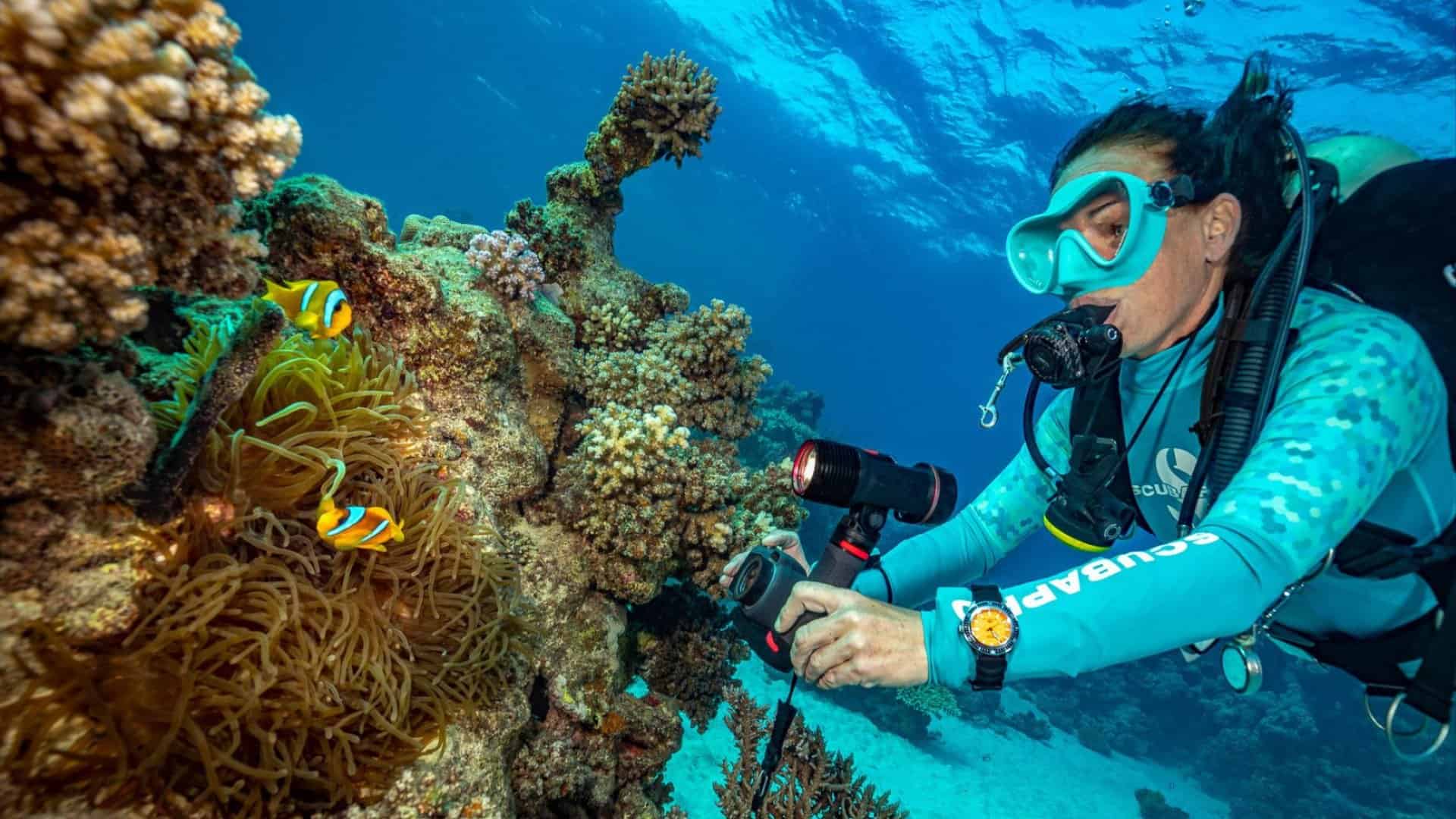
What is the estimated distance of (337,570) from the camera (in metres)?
2.20

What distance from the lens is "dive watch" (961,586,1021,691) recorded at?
5.74ft

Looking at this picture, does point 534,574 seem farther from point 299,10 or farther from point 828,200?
point 299,10

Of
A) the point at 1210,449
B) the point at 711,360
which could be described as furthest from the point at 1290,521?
the point at 711,360

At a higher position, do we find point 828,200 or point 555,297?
point 828,200

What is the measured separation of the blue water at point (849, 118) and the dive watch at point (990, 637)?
283cm

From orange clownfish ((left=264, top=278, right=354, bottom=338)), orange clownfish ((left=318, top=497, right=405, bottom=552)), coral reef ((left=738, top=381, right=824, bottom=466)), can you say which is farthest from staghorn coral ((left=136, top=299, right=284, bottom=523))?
coral reef ((left=738, top=381, right=824, bottom=466))

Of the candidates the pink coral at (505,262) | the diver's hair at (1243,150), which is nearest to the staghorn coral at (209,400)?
the pink coral at (505,262)

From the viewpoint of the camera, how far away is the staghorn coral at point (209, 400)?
1.74 m

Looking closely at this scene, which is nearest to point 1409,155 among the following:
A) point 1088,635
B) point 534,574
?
point 1088,635

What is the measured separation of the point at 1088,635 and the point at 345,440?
2.78 meters

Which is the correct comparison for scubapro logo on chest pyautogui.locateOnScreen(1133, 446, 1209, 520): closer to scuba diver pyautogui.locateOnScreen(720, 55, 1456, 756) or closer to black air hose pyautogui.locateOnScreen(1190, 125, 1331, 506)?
scuba diver pyautogui.locateOnScreen(720, 55, 1456, 756)

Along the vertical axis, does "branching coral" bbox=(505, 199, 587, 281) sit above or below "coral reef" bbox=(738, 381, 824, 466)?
below

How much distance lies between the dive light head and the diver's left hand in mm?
496

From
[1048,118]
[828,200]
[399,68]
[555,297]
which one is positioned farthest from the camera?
[399,68]
